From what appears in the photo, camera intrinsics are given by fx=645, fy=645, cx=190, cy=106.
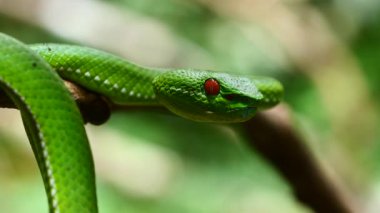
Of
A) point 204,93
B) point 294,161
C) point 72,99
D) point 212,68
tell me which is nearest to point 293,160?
point 294,161

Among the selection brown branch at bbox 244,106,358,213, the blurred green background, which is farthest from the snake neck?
the blurred green background

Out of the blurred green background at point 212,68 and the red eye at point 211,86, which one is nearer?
the red eye at point 211,86

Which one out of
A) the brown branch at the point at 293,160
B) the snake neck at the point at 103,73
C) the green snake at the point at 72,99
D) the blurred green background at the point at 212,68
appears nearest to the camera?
the green snake at the point at 72,99

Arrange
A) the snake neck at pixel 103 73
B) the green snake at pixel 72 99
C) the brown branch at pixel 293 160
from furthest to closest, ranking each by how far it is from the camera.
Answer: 1. the brown branch at pixel 293 160
2. the snake neck at pixel 103 73
3. the green snake at pixel 72 99

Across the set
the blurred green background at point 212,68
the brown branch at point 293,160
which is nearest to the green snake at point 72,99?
the brown branch at point 293,160

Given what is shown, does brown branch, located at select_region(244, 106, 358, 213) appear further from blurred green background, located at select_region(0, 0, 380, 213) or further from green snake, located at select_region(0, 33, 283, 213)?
blurred green background, located at select_region(0, 0, 380, 213)

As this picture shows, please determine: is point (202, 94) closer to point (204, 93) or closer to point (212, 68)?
point (204, 93)

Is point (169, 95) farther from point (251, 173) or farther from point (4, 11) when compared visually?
point (251, 173)

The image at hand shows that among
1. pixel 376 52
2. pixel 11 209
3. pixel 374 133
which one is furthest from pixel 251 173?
pixel 11 209

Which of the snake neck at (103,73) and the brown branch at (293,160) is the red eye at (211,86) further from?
the brown branch at (293,160)
